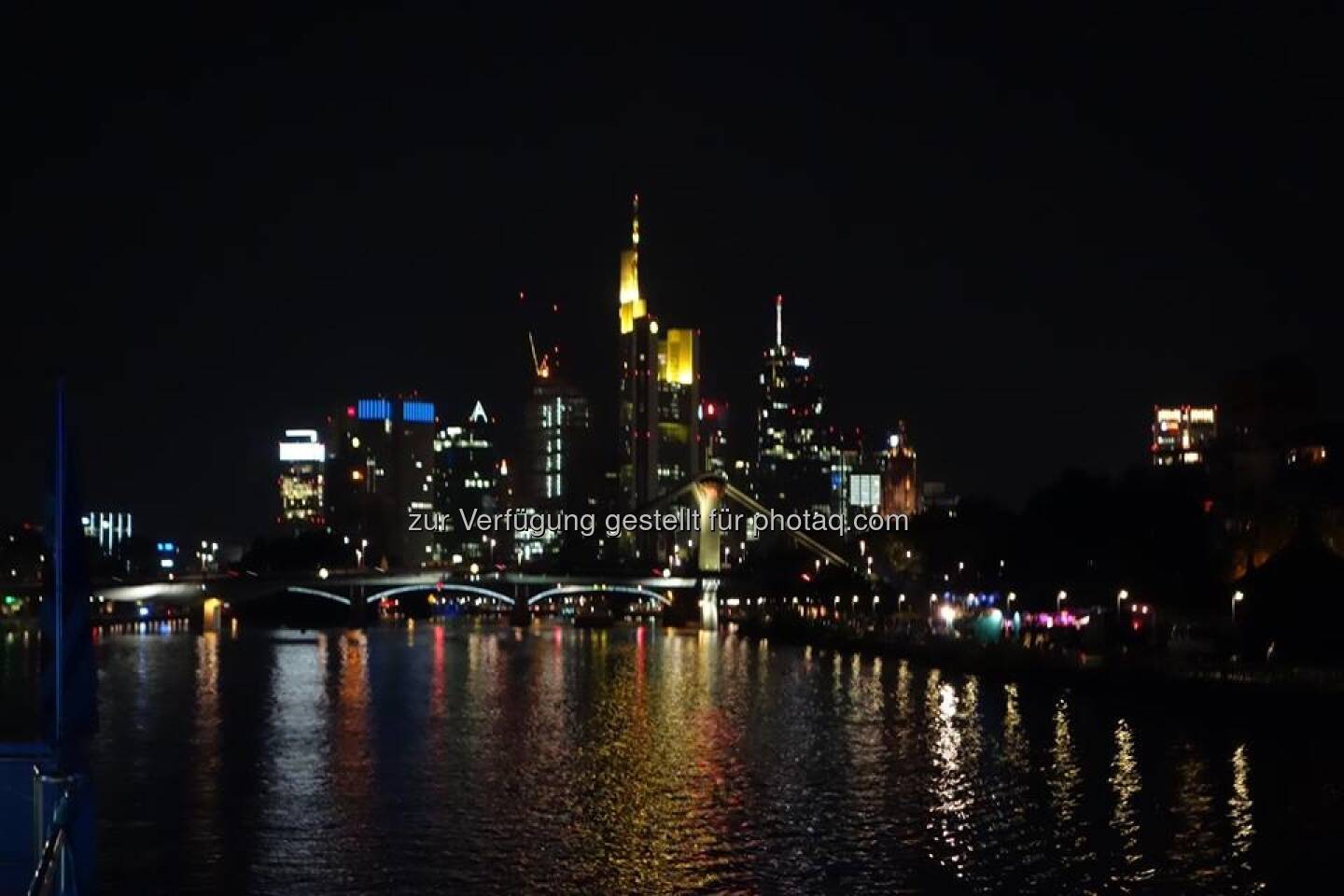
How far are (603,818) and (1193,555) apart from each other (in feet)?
118

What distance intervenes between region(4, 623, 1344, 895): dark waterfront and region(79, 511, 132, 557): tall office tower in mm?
110704

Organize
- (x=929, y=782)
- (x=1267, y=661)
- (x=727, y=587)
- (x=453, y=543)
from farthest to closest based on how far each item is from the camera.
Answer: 1. (x=453, y=543)
2. (x=727, y=587)
3. (x=1267, y=661)
4. (x=929, y=782)

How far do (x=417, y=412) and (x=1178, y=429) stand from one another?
3219 inches

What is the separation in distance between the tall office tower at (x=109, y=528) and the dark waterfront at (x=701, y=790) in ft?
363

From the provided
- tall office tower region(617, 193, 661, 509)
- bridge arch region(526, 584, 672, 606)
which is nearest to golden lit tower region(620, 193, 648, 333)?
tall office tower region(617, 193, 661, 509)

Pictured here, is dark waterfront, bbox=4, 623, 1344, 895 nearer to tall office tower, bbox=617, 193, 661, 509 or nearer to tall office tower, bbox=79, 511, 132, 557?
tall office tower, bbox=79, 511, 132, 557

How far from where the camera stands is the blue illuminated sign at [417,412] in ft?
623

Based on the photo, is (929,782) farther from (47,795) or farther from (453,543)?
(453,543)

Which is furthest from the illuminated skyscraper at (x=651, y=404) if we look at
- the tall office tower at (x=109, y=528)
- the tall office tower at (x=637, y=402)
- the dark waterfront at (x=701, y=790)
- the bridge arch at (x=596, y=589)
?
the dark waterfront at (x=701, y=790)

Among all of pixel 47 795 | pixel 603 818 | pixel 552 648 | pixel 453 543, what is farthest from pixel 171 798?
pixel 453 543

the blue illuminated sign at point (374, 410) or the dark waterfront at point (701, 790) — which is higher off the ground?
the blue illuminated sign at point (374, 410)

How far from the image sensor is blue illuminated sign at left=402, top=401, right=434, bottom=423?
190 m

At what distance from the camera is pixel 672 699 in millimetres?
44375

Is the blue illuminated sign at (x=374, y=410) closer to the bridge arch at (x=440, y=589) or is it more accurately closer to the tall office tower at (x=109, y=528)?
the tall office tower at (x=109, y=528)
